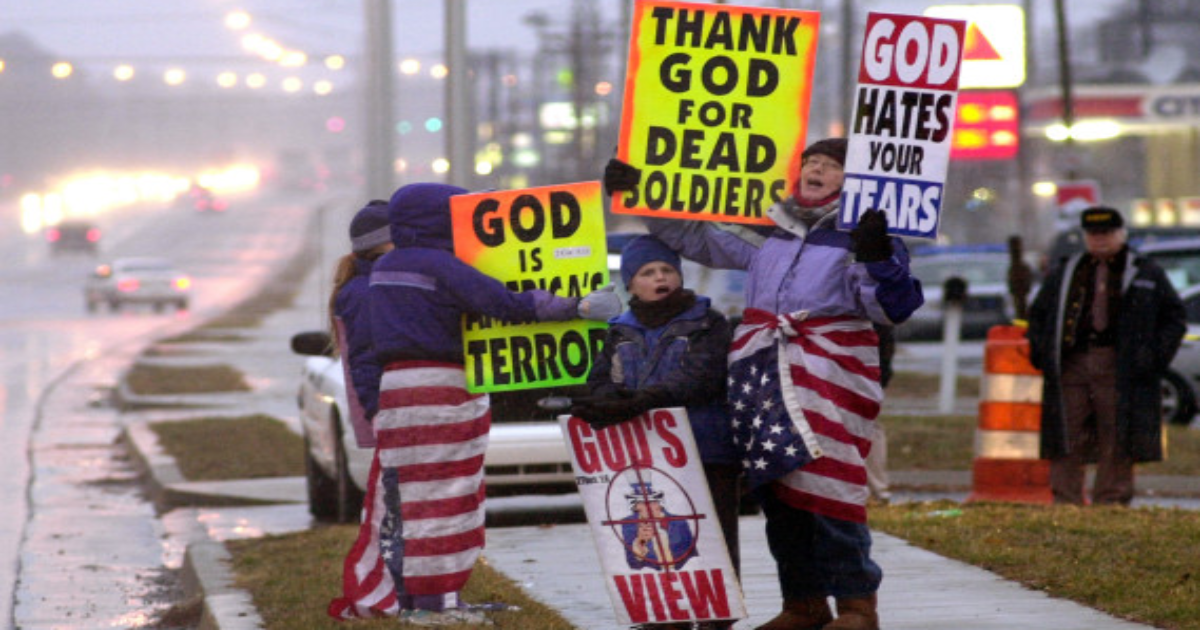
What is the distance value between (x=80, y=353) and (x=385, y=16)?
19.0 meters

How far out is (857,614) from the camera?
6328 millimetres

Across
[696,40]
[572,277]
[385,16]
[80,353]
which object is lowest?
[80,353]

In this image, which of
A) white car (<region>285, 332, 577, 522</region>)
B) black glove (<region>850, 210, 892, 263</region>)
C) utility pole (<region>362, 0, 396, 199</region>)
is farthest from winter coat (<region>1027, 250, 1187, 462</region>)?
utility pole (<region>362, 0, 396, 199</region>)

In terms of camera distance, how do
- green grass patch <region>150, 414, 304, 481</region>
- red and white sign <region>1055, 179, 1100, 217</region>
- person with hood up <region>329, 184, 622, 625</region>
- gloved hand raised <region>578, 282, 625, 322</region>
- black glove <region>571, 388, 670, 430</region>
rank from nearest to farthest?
black glove <region>571, 388, 670, 430</region>, gloved hand raised <region>578, 282, 625, 322</region>, person with hood up <region>329, 184, 622, 625</region>, green grass patch <region>150, 414, 304, 481</region>, red and white sign <region>1055, 179, 1100, 217</region>

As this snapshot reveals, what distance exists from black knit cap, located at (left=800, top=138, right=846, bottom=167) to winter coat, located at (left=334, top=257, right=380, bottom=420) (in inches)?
75.3

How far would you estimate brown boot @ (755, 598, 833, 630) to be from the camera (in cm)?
651

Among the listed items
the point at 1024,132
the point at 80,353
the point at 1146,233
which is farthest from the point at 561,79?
the point at 1146,233

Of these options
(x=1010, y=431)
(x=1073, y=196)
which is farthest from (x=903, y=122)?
(x=1073, y=196)

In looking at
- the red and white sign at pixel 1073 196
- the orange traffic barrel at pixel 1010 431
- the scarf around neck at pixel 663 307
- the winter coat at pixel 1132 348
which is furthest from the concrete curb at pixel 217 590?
the red and white sign at pixel 1073 196

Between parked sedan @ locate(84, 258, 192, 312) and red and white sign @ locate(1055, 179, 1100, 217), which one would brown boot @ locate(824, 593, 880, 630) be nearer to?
red and white sign @ locate(1055, 179, 1100, 217)

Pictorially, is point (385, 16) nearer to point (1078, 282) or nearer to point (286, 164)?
point (1078, 282)

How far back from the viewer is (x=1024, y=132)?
5125 centimetres

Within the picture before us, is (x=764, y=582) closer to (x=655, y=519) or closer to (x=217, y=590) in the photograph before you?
(x=655, y=519)

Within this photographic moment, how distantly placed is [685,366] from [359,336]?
1984 mm
